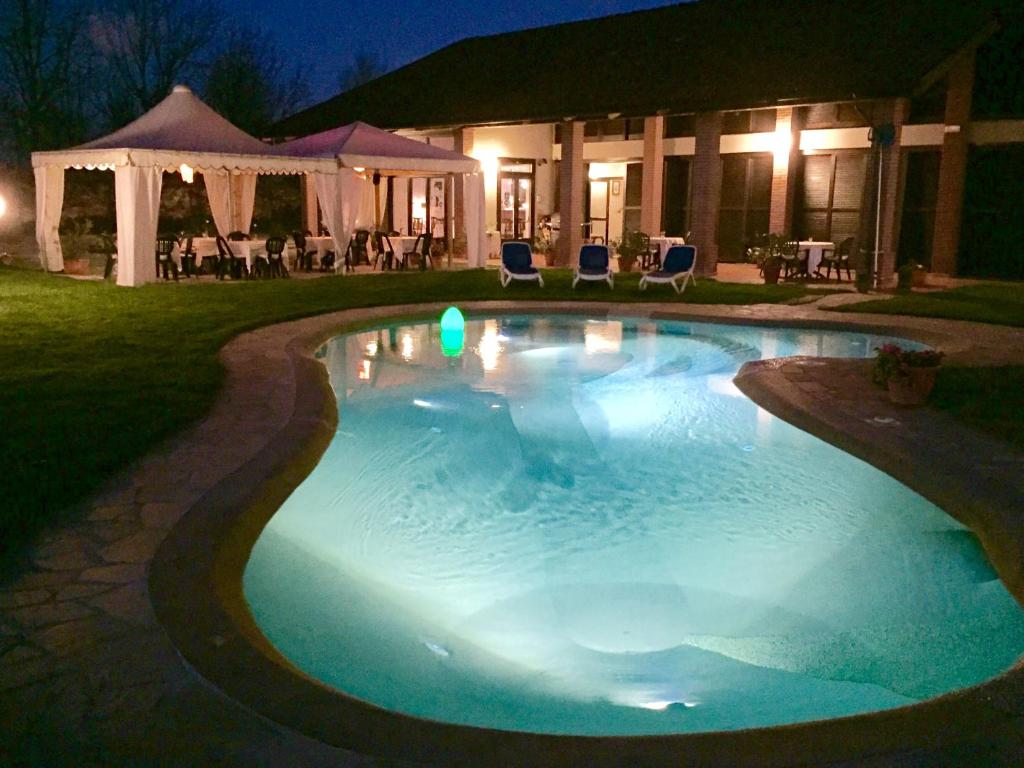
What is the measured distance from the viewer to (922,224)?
1908 cm

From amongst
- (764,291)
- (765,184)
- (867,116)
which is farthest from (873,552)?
(765,184)

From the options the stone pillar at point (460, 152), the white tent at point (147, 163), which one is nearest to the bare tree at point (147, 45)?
the stone pillar at point (460, 152)

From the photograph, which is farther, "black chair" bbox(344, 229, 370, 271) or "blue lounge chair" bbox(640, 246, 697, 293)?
"black chair" bbox(344, 229, 370, 271)

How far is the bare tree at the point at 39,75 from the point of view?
31.1 m

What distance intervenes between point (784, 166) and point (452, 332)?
10.7m

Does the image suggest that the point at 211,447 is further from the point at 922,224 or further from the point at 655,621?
the point at 922,224

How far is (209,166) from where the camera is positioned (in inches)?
667

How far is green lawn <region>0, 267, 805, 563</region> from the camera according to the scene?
5.52m

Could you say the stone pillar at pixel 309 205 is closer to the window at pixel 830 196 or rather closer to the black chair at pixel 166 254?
the black chair at pixel 166 254

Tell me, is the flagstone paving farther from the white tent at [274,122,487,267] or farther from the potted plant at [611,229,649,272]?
the potted plant at [611,229,649,272]

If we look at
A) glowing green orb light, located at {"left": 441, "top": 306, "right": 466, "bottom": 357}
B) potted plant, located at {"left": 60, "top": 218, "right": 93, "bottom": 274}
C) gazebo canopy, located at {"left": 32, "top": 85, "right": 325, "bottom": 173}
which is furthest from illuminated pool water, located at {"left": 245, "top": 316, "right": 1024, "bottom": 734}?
potted plant, located at {"left": 60, "top": 218, "right": 93, "bottom": 274}

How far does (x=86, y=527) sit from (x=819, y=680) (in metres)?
3.55

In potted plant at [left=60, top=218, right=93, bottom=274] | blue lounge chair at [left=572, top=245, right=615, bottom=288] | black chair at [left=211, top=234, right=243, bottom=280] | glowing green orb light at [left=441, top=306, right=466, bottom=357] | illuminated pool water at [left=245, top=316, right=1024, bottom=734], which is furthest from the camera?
potted plant at [left=60, top=218, right=93, bottom=274]

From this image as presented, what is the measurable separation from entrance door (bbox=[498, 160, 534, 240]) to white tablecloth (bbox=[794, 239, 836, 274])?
8.51 m
